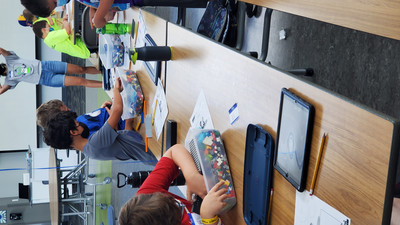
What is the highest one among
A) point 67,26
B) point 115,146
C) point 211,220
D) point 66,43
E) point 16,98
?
point 67,26

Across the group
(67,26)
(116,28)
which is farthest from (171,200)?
(67,26)

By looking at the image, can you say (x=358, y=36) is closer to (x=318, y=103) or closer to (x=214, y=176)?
(x=214, y=176)

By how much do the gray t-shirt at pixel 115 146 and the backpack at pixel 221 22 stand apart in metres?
0.61

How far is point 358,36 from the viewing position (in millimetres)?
1952

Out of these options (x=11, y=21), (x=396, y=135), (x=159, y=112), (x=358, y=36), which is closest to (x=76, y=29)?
(x=159, y=112)

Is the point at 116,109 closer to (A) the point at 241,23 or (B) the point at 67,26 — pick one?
(A) the point at 241,23

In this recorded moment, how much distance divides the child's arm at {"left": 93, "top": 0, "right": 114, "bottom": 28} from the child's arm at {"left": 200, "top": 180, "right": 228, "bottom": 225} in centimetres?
132

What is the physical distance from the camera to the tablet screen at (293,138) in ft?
3.15

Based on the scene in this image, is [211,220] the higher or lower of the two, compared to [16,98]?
higher

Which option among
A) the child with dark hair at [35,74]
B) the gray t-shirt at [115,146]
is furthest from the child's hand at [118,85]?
the child with dark hair at [35,74]

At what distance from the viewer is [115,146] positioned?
216cm

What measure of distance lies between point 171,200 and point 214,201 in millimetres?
119

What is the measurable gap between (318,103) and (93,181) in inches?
65.8

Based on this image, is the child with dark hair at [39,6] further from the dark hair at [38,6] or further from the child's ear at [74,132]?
the child's ear at [74,132]
